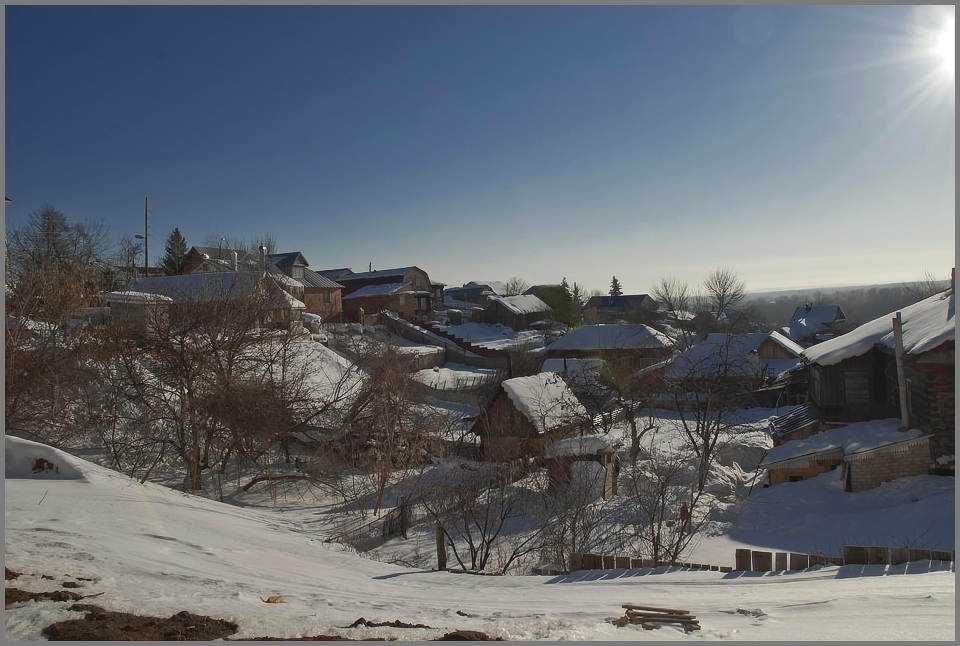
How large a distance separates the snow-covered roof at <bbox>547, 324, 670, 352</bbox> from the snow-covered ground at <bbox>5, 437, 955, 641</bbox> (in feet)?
109

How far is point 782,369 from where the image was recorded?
121 ft

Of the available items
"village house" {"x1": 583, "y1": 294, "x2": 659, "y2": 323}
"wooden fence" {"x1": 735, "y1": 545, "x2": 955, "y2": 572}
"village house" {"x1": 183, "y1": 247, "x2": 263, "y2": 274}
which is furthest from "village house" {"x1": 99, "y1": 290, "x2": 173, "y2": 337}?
"village house" {"x1": 583, "y1": 294, "x2": 659, "y2": 323}

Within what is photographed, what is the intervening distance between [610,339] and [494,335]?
1707 cm

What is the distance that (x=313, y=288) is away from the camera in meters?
49.2

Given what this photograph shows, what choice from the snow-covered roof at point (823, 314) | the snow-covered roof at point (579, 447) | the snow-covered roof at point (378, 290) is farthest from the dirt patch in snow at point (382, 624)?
the snow-covered roof at point (823, 314)

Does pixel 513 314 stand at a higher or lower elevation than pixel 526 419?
higher

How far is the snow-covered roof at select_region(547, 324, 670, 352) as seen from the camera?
40531mm

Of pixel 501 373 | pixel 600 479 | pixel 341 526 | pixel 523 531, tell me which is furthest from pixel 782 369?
pixel 341 526

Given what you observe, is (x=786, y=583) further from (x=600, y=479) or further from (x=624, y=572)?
(x=600, y=479)

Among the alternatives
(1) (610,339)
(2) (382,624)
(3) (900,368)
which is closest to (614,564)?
(2) (382,624)

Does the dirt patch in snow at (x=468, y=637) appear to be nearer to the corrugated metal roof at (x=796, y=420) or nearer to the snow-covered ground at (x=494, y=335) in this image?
the corrugated metal roof at (x=796, y=420)

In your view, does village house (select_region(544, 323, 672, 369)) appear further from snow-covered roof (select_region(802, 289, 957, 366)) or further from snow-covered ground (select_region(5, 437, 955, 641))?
snow-covered ground (select_region(5, 437, 955, 641))

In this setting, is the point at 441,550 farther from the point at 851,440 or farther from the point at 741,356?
the point at 741,356

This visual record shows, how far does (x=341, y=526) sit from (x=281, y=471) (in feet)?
21.1
